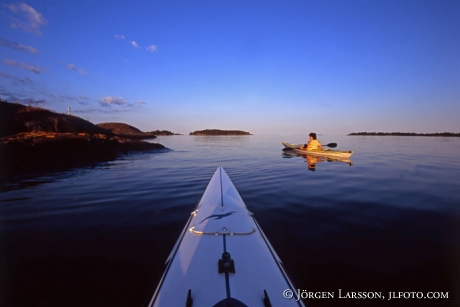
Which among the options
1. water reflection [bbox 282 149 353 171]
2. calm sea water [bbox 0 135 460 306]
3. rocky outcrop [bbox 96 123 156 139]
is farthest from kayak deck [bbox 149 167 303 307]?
rocky outcrop [bbox 96 123 156 139]

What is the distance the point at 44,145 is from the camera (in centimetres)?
1235

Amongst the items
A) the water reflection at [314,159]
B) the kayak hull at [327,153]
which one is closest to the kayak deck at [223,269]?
the water reflection at [314,159]

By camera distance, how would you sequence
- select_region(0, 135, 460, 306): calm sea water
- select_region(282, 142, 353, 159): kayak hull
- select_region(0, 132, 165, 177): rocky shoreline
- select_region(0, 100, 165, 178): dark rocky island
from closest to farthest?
select_region(0, 135, 460, 306): calm sea water < select_region(0, 132, 165, 177): rocky shoreline < select_region(0, 100, 165, 178): dark rocky island < select_region(282, 142, 353, 159): kayak hull

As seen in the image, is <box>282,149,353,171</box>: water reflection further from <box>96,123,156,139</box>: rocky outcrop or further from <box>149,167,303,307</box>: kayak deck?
<box>96,123,156,139</box>: rocky outcrop

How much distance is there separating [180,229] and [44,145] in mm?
12689

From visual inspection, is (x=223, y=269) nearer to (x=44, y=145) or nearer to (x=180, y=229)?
(x=180, y=229)

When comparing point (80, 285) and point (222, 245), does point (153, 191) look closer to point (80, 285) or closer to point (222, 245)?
point (80, 285)

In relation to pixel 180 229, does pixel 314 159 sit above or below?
above

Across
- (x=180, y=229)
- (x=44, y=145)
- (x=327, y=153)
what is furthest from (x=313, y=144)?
(x=44, y=145)

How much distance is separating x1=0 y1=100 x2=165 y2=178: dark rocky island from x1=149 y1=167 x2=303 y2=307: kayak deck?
11.8 meters

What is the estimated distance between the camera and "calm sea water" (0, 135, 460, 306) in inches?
120

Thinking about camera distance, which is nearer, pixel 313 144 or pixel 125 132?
pixel 313 144

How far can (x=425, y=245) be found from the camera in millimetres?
4090

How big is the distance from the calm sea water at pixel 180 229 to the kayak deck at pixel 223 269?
26.2 inches
